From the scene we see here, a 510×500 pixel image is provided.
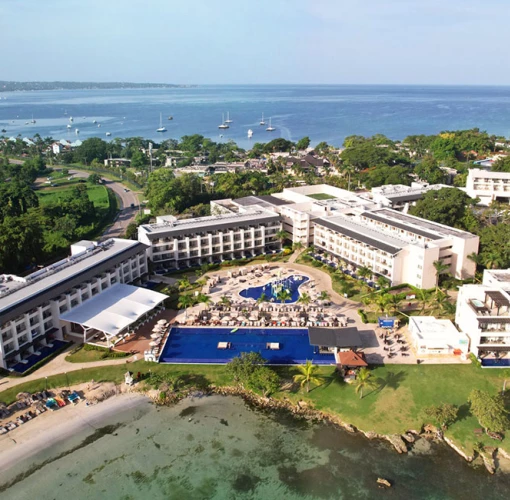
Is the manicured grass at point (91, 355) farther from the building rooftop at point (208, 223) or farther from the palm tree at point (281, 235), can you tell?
the palm tree at point (281, 235)

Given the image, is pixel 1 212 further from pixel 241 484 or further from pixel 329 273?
pixel 241 484

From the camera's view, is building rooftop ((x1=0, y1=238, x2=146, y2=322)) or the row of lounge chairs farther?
building rooftop ((x1=0, y1=238, x2=146, y2=322))

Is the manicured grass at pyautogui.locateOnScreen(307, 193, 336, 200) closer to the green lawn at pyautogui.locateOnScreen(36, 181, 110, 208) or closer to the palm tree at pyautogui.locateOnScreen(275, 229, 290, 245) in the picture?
the palm tree at pyautogui.locateOnScreen(275, 229, 290, 245)

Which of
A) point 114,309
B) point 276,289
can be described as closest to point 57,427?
point 114,309

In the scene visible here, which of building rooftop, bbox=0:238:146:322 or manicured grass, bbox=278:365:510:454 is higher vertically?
building rooftop, bbox=0:238:146:322

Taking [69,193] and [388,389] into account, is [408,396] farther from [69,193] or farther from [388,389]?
[69,193]

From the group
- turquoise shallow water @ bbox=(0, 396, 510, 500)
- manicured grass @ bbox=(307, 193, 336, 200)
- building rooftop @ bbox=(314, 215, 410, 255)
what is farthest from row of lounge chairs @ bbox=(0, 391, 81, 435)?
manicured grass @ bbox=(307, 193, 336, 200)

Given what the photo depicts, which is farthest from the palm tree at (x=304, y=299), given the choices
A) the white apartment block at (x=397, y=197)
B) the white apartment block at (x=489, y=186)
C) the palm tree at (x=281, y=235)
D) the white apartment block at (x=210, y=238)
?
the white apartment block at (x=489, y=186)

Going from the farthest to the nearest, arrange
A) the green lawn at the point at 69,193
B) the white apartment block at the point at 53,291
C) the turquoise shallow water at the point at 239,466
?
the green lawn at the point at 69,193, the white apartment block at the point at 53,291, the turquoise shallow water at the point at 239,466

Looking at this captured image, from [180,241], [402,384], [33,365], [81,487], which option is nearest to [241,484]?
[81,487]
